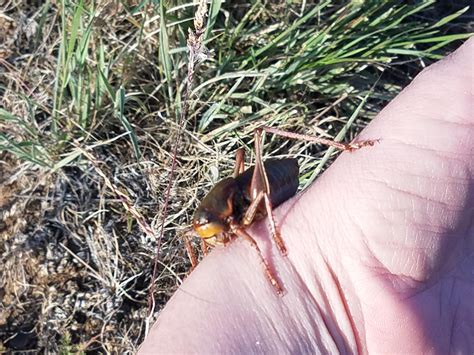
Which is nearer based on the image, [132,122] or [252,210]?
[252,210]

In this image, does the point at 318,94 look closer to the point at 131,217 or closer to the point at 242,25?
the point at 242,25

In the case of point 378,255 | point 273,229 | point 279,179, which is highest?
point 279,179

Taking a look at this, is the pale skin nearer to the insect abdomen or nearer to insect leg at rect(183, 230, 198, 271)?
the insect abdomen

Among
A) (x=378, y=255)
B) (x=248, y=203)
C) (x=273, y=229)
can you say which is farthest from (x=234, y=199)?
(x=378, y=255)

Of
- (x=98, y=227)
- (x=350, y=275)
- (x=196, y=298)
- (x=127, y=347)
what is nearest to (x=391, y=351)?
(x=350, y=275)

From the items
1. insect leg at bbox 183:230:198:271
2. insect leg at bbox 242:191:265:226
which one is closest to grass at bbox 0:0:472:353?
insect leg at bbox 183:230:198:271

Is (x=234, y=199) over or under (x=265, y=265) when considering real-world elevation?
over

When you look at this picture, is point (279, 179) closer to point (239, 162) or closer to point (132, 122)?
point (239, 162)
